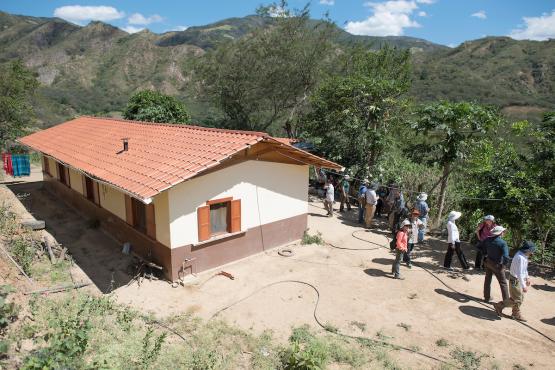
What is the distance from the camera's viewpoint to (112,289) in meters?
9.14

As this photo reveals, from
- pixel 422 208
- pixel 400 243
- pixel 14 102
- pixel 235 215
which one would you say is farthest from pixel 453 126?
pixel 14 102

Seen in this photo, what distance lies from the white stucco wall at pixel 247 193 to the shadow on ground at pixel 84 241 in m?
2.09

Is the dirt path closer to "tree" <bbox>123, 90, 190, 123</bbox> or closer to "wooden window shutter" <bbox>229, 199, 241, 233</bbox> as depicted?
"wooden window shutter" <bbox>229, 199, 241, 233</bbox>

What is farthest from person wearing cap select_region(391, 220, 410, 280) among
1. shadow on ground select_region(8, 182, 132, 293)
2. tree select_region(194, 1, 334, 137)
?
tree select_region(194, 1, 334, 137)

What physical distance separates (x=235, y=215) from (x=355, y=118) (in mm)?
9978

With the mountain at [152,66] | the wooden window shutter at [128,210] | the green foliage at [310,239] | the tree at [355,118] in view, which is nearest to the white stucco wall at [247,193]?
the green foliage at [310,239]

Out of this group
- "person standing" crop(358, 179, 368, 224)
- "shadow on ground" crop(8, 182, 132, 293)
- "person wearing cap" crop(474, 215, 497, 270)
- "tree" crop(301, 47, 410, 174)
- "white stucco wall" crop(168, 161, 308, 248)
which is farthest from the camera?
"tree" crop(301, 47, 410, 174)

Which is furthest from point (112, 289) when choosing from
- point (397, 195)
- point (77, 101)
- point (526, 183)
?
point (77, 101)

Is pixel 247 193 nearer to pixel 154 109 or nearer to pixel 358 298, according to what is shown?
pixel 358 298

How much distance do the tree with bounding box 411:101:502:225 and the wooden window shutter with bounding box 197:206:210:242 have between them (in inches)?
323

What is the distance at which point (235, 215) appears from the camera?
34.2ft

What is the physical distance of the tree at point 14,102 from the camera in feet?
87.4

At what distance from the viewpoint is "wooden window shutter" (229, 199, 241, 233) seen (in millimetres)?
10344

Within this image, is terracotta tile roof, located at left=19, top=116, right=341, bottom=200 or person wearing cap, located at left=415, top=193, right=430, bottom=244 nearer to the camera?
terracotta tile roof, located at left=19, top=116, right=341, bottom=200
